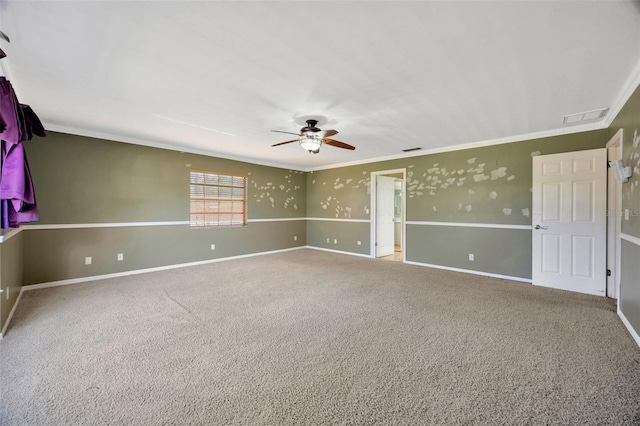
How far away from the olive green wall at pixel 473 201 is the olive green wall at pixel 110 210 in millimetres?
3818

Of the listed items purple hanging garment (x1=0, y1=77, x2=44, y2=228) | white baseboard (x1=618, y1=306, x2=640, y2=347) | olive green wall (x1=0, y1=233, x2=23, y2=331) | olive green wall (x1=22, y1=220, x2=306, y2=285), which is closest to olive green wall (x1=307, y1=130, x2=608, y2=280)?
white baseboard (x1=618, y1=306, x2=640, y2=347)

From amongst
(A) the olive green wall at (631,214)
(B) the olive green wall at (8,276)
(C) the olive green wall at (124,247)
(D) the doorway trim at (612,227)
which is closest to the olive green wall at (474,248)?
(D) the doorway trim at (612,227)

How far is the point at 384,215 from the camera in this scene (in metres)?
6.73

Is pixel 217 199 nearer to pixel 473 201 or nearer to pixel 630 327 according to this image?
pixel 473 201

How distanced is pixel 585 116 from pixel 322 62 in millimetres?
3598

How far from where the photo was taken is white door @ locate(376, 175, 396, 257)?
6.53 m

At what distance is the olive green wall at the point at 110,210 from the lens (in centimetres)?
397

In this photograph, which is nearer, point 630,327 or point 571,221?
point 630,327

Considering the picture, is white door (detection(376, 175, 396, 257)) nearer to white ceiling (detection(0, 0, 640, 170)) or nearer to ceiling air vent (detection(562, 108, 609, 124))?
white ceiling (detection(0, 0, 640, 170))

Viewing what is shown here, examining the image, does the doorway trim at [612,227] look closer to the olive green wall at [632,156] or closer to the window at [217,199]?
the olive green wall at [632,156]

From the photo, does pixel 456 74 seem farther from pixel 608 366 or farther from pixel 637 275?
pixel 608 366

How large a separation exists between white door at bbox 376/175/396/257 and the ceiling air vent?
3496 mm

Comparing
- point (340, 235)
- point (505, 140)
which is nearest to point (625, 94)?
point (505, 140)

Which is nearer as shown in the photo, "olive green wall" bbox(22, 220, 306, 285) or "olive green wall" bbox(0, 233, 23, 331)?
"olive green wall" bbox(0, 233, 23, 331)
